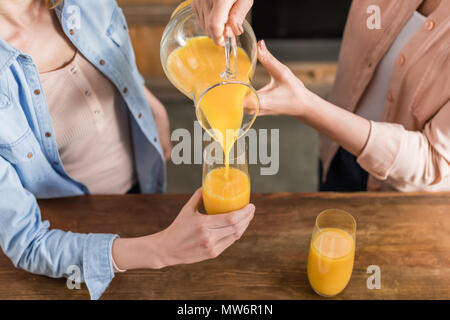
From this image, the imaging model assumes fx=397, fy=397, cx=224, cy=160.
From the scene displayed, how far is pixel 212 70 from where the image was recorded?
1100mm

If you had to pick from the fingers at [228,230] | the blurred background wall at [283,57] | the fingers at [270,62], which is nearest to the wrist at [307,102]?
the fingers at [270,62]

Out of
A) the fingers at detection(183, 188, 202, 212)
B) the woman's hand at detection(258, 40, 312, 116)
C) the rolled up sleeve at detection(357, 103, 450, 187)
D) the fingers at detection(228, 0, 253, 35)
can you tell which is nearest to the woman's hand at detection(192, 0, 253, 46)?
the fingers at detection(228, 0, 253, 35)

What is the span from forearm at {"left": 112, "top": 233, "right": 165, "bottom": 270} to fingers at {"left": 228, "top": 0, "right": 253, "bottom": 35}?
607 millimetres

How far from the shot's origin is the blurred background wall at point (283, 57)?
3002 mm

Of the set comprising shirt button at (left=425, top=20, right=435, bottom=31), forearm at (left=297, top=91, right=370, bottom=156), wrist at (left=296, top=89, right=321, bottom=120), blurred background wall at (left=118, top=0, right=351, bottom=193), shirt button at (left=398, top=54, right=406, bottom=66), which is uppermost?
shirt button at (left=425, top=20, right=435, bottom=31)

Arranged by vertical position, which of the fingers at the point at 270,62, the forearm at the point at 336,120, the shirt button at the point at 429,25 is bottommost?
the forearm at the point at 336,120

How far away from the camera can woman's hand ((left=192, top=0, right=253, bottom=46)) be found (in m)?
1.03

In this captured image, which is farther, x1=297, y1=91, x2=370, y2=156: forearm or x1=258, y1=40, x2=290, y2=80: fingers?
x1=297, y1=91, x2=370, y2=156: forearm

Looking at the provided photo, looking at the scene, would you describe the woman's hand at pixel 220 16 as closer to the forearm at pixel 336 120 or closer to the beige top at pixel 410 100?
the forearm at pixel 336 120

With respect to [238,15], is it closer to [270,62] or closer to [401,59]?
[270,62]

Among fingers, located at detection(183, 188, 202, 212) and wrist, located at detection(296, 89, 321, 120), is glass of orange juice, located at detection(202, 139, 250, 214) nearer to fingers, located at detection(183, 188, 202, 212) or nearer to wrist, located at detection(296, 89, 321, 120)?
fingers, located at detection(183, 188, 202, 212)

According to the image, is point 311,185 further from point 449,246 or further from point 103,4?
point 103,4

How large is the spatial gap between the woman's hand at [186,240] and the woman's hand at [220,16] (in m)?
0.44

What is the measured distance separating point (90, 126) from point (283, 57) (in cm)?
234
